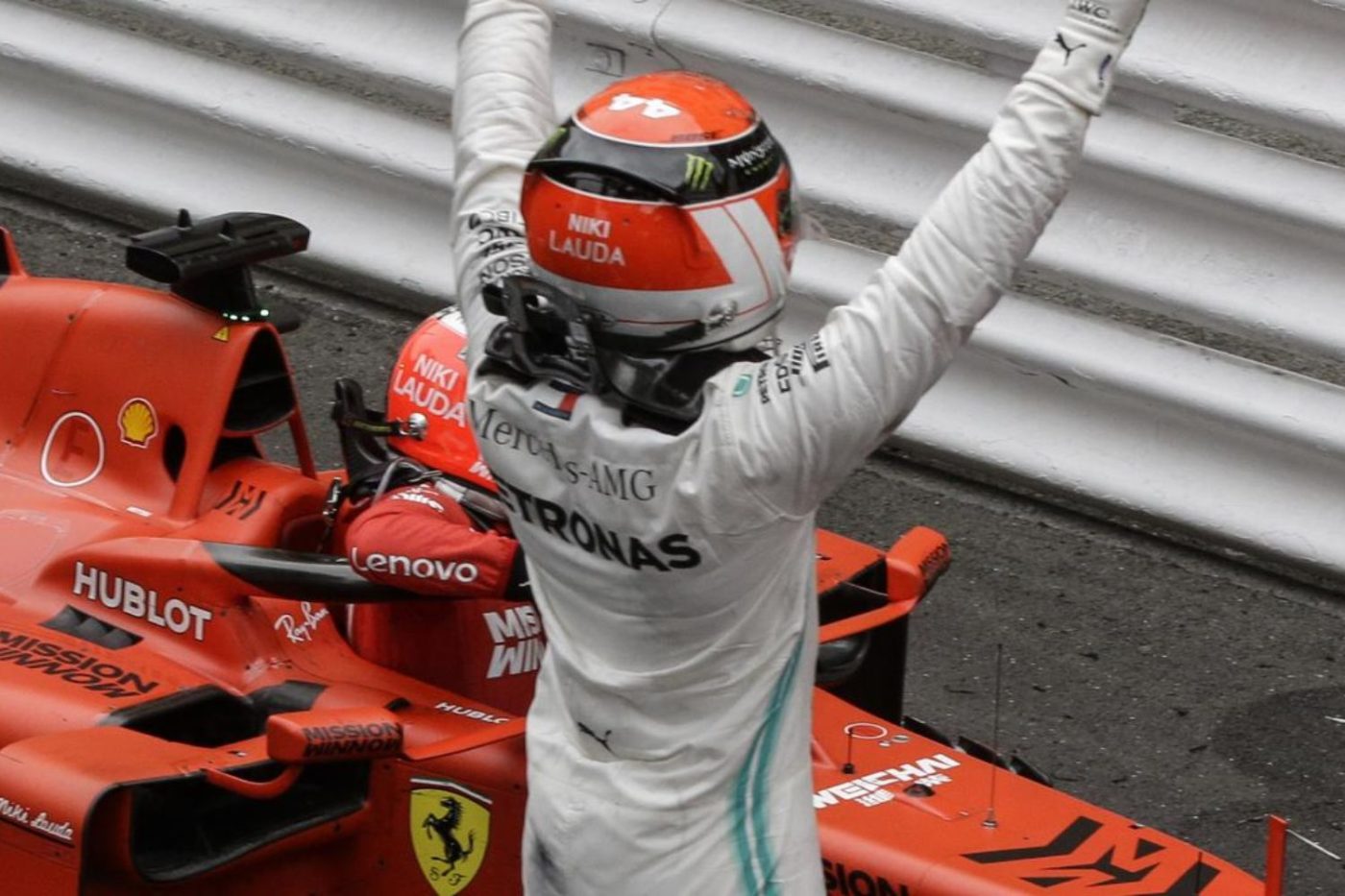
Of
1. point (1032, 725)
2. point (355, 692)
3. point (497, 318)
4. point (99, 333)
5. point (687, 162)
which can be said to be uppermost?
point (687, 162)

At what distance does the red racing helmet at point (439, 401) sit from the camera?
3.96m

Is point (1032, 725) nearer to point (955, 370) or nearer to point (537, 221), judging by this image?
point (955, 370)

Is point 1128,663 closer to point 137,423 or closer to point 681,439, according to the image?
point 137,423

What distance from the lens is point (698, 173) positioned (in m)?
2.60

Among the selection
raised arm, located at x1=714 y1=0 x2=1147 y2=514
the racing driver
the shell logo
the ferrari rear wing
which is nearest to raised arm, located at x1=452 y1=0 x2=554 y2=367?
the racing driver

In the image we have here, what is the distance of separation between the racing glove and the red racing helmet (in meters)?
1.76

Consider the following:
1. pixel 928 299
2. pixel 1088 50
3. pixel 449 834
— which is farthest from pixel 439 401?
pixel 1088 50

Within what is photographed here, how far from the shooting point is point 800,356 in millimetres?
2520

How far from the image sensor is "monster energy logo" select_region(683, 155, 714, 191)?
2594 millimetres

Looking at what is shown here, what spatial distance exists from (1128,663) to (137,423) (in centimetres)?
226

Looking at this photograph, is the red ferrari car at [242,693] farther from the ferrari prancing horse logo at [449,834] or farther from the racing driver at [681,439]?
the racing driver at [681,439]

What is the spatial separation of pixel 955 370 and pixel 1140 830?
2.44m

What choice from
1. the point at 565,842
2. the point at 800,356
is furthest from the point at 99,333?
the point at 800,356

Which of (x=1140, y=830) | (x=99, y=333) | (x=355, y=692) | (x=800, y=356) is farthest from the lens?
(x=99, y=333)
